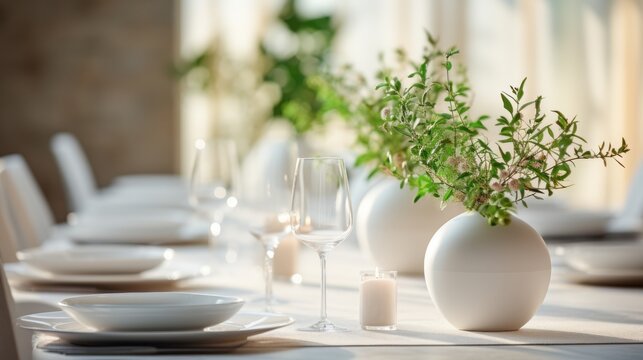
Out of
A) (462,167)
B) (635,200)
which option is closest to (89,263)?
(462,167)

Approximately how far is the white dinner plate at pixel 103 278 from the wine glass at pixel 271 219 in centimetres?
23

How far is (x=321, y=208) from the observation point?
153cm

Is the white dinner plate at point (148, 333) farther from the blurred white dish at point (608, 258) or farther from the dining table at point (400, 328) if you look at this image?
the blurred white dish at point (608, 258)

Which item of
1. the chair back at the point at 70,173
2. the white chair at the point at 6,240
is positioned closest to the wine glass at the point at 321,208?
the white chair at the point at 6,240

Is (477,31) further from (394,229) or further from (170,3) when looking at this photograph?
(394,229)

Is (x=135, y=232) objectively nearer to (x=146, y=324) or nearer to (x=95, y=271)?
(x=95, y=271)

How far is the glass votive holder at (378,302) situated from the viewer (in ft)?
5.00

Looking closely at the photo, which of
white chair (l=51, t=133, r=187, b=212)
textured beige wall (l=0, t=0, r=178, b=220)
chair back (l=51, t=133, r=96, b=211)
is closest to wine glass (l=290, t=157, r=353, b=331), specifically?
white chair (l=51, t=133, r=187, b=212)

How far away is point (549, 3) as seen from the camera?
7625mm

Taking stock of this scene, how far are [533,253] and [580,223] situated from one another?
130 centimetres

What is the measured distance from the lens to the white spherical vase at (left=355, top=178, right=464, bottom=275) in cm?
212

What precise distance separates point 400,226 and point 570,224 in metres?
0.79

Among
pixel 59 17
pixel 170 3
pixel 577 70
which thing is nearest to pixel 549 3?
pixel 577 70

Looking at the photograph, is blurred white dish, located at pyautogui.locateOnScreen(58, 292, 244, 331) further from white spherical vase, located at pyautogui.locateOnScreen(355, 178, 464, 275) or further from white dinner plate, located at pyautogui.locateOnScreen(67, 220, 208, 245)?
white dinner plate, located at pyautogui.locateOnScreen(67, 220, 208, 245)
